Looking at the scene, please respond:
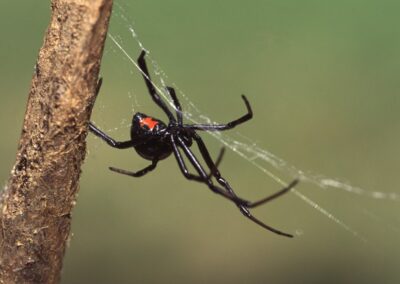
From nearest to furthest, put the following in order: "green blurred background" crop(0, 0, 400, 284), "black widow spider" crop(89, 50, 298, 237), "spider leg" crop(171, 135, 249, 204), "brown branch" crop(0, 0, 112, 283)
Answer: "brown branch" crop(0, 0, 112, 283) → "spider leg" crop(171, 135, 249, 204) → "black widow spider" crop(89, 50, 298, 237) → "green blurred background" crop(0, 0, 400, 284)

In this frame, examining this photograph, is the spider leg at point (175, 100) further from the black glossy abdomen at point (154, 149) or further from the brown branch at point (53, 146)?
the brown branch at point (53, 146)

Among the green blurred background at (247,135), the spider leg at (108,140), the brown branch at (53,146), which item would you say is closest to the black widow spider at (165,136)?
the spider leg at (108,140)

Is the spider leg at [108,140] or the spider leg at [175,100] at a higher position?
the spider leg at [175,100]

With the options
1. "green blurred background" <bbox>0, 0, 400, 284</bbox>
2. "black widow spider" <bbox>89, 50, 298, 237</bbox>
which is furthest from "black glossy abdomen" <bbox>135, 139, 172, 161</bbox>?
"green blurred background" <bbox>0, 0, 400, 284</bbox>

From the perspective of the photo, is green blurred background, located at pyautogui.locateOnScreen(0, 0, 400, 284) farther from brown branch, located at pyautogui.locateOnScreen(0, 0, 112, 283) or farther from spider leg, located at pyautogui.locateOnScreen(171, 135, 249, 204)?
brown branch, located at pyautogui.locateOnScreen(0, 0, 112, 283)

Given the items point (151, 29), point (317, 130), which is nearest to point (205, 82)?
point (151, 29)

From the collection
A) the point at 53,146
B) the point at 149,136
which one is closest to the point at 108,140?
the point at 149,136

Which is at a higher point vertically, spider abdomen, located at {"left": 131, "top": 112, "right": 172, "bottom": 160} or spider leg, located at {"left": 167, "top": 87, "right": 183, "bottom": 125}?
spider leg, located at {"left": 167, "top": 87, "right": 183, "bottom": 125}

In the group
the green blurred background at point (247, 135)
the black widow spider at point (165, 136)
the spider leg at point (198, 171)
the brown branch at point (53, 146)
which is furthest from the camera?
the green blurred background at point (247, 135)
